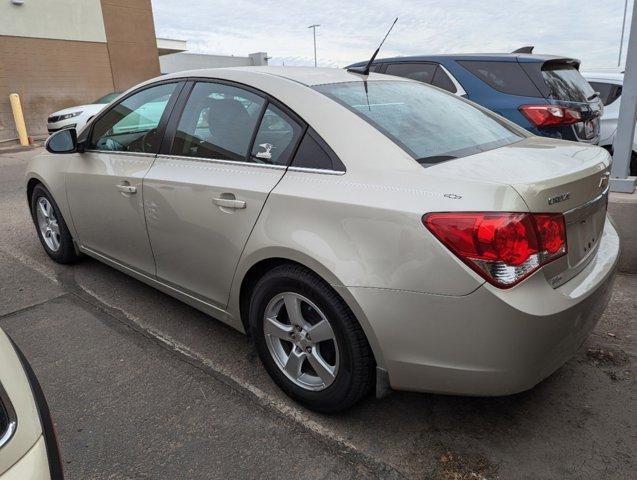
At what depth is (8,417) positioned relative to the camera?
4.12 feet

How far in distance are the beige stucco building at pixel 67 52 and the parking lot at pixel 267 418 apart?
15.4 metres

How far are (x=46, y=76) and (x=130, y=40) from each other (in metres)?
3.57

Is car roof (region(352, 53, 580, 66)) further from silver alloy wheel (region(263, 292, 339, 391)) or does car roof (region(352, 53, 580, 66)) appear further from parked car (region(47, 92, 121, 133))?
parked car (region(47, 92, 121, 133))

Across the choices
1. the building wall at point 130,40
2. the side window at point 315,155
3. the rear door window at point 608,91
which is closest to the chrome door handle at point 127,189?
the side window at point 315,155

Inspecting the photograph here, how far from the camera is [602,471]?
2082 mm

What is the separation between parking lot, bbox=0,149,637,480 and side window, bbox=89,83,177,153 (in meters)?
1.18

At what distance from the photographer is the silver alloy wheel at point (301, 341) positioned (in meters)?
2.34

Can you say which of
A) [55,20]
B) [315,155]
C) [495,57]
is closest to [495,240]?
[315,155]

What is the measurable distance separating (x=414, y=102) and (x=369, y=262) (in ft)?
3.76

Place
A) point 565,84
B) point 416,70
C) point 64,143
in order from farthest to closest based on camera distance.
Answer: point 416,70
point 565,84
point 64,143

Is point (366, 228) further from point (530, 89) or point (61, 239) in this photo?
point (530, 89)

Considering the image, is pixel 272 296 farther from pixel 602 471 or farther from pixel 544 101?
pixel 544 101

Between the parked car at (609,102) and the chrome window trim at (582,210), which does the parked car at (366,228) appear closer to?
the chrome window trim at (582,210)

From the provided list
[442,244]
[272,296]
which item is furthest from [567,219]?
[272,296]
